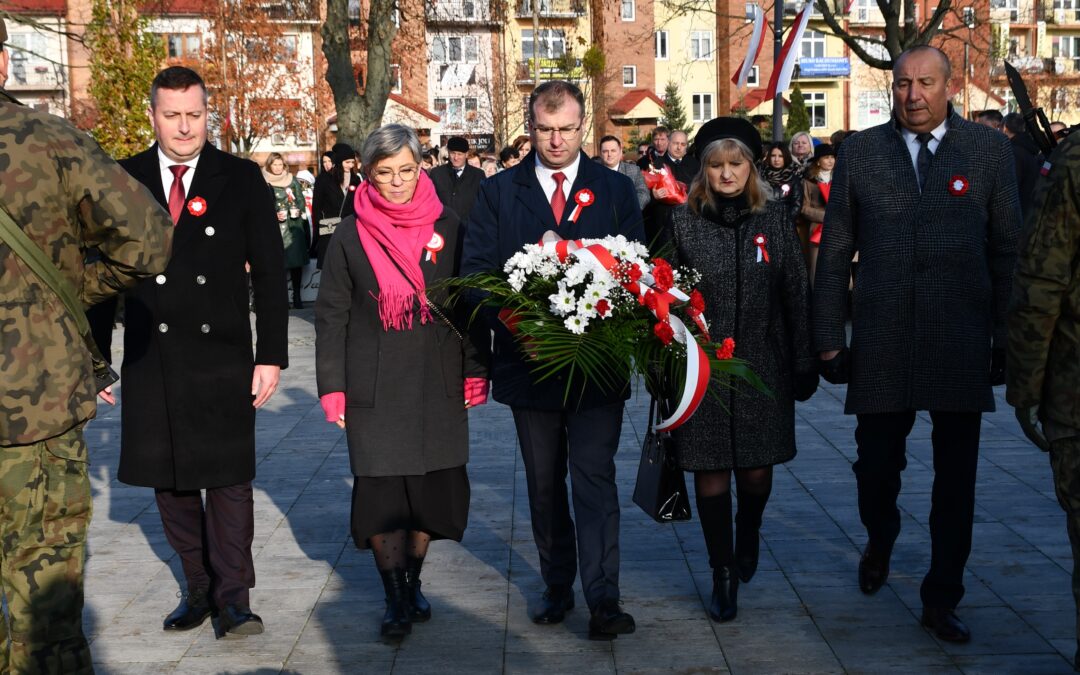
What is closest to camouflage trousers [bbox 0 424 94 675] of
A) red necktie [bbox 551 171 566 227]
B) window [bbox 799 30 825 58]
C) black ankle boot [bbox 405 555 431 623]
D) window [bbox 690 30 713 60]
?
black ankle boot [bbox 405 555 431 623]

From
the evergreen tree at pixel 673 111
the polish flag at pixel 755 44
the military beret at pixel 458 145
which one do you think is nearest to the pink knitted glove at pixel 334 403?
the military beret at pixel 458 145

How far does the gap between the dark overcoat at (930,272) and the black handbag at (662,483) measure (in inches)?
29.9

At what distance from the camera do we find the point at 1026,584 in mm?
5828

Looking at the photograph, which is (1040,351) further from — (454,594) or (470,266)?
(454,594)

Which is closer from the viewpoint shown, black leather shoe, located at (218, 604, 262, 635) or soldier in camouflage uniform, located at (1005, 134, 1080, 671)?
soldier in camouflage uniform, located at (1005, 134, 1080, 671)

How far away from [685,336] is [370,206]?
1.46m

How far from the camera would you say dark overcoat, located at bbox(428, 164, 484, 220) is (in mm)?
15305

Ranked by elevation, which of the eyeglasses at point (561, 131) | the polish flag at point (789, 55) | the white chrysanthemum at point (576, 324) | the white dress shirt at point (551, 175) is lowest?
the white chrysanthemum at point (576, 324)

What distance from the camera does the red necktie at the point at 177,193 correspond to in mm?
5426

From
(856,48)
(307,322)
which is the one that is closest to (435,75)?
(856,48)

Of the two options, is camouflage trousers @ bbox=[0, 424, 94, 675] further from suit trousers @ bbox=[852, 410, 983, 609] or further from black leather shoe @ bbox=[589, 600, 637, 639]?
suit trousers @ bbox=[852, 410, 983, 609]

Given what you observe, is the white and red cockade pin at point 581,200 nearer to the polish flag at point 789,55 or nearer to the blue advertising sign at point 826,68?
the polish flag at point 789,55

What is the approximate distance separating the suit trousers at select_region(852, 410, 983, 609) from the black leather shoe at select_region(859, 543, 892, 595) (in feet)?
0.14

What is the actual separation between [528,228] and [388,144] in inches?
25.7
